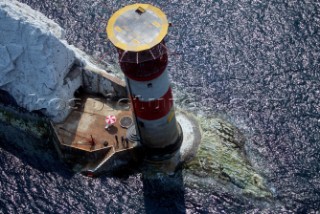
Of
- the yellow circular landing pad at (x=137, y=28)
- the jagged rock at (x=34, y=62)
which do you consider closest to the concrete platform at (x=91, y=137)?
the jagged rock at (x=34, y=62)

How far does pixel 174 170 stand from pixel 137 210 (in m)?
5.40

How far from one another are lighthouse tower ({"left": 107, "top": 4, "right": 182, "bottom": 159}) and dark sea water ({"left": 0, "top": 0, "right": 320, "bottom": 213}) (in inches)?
331

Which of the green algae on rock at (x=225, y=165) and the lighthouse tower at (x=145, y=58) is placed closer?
the lighthouse tower at (x=145, y=58)

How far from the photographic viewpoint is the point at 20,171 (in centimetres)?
4884

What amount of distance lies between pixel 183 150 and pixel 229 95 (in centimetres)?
867

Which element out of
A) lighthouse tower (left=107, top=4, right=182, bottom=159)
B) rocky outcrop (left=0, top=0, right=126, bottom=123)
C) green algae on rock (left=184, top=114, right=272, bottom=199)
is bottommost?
green algae on rock (left=184, top=114, right=272, bottom=199)

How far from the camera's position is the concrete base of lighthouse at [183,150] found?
4894cm

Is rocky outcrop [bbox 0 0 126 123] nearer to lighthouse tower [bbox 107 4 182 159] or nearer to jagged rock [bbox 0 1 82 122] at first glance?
jagged rock [bbox 0 1 82 122]

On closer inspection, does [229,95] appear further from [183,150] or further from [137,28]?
[137,28]

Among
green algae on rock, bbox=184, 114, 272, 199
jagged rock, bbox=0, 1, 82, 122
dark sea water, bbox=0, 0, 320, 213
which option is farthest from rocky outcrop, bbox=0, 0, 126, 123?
green algae on rock, bbox=184, 114, 272, 199

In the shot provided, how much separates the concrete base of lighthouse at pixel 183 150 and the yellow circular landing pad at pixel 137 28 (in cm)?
1366

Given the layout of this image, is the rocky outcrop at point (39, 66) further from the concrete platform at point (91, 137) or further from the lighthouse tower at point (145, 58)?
the lighthouse tower at point (145, 58)

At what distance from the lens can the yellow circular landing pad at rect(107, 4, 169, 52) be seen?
38.7 meters

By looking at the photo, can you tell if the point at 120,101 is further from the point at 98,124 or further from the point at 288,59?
the point at 288,59
